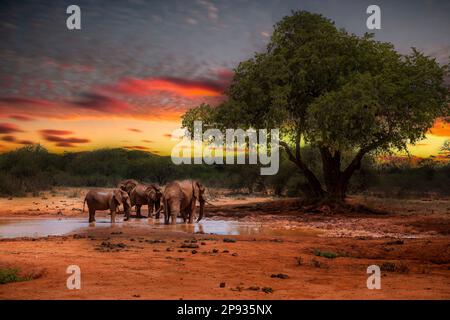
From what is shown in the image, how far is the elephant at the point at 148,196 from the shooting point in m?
21.6

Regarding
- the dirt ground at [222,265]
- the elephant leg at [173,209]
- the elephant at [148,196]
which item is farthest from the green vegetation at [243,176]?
the dirt ground at [222,265]

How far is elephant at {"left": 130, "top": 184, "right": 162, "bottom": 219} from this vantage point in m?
21.6

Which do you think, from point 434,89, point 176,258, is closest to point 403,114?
point 434,89

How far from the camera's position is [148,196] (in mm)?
21578

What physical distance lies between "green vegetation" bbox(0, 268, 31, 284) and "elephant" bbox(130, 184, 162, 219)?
1310 cm

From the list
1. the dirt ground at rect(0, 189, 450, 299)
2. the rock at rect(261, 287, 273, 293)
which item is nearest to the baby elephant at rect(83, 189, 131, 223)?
the dirt ground at rect(0, 189, 450, 299)

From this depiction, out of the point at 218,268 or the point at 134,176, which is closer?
the point at 218,268

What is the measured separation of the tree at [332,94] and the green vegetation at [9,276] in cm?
1744

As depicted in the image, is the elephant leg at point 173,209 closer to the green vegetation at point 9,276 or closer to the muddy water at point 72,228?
the muddy water at point 72,228

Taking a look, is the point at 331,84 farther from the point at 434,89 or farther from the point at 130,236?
the point at 130,236

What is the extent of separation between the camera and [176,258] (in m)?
10.3

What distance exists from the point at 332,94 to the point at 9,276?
18.9 metres

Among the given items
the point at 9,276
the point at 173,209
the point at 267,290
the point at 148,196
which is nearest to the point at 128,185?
the point at 148,196
